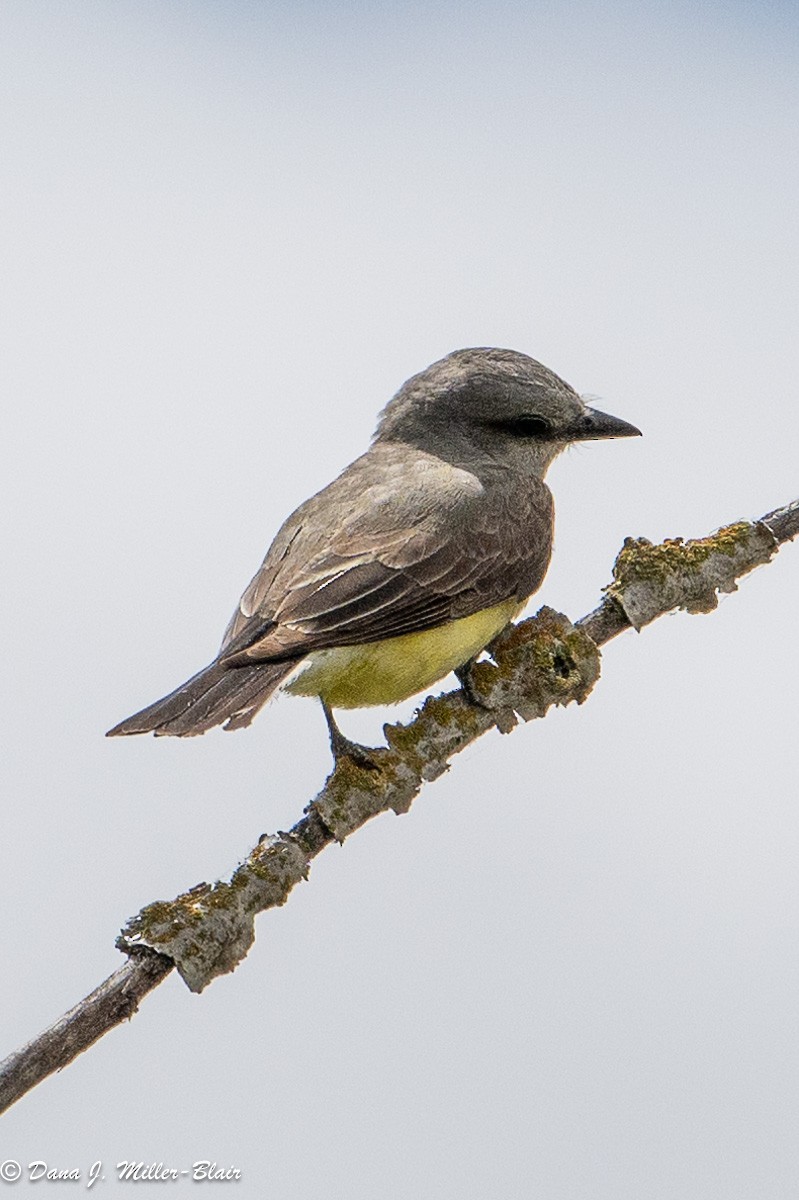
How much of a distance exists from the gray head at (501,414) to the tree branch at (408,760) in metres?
1.77

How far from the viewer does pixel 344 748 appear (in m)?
7.62

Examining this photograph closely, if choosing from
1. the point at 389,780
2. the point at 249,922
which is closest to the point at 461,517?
the point at 389,780

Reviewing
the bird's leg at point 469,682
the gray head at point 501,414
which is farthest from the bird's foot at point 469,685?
the gray head at point 501,414

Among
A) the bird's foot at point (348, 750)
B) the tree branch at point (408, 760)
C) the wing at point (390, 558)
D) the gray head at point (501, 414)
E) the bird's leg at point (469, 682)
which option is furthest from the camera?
the gray head at point (501, 414)

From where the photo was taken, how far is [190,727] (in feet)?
23.8

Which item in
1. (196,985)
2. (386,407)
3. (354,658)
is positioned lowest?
(196,985)

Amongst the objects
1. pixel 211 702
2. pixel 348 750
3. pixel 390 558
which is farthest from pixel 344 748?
pixel 390 558

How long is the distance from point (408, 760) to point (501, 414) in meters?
3.22

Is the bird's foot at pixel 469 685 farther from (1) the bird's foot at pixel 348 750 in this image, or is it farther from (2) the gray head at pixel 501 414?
(2) the gray head at pixel 501 414

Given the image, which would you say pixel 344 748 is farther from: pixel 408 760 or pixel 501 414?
A: pixel 501 414

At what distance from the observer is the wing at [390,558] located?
8102mm

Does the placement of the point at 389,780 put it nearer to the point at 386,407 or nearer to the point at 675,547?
the point at 675,547

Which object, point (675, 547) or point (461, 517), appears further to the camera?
point (461, 517)

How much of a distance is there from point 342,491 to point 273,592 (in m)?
0.97
